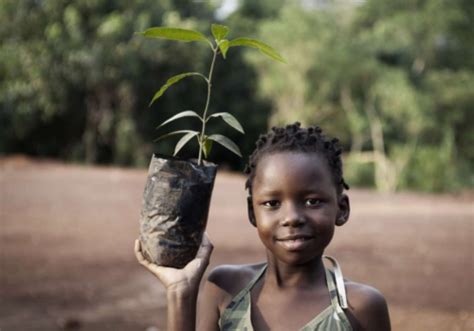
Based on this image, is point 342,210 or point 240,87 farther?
point 240,87

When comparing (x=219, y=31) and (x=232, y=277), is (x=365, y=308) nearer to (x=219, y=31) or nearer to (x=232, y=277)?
(x=232, y=277)

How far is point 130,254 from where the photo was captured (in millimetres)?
7609

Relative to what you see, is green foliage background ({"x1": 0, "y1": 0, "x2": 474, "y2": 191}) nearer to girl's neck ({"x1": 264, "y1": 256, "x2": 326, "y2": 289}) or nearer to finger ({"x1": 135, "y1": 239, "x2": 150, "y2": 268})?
girl's neck ({"x1": 264, "y1": 256, "x2": 326, "y2": 289})

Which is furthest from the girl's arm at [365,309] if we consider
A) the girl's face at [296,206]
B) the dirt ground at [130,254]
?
the dirt ground at [130,254]

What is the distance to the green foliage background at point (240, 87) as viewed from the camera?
19172 millimetres

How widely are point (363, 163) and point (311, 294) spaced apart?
18799 mm

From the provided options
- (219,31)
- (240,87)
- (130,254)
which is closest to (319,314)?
(219,31)

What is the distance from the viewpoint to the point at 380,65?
22031 mm

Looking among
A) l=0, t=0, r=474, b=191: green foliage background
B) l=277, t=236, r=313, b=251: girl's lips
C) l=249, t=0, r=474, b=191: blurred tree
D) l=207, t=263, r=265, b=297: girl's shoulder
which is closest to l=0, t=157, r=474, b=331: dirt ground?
l=207, t=263, r=265, b=297: girl's shoulder

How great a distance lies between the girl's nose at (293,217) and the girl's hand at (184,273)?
9.6 inches

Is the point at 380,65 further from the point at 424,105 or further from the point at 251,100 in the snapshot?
the point at 251,100

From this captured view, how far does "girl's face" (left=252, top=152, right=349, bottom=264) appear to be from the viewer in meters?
1.76

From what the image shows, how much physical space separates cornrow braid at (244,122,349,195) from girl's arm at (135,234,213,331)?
289mm

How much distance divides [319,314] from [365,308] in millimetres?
125
